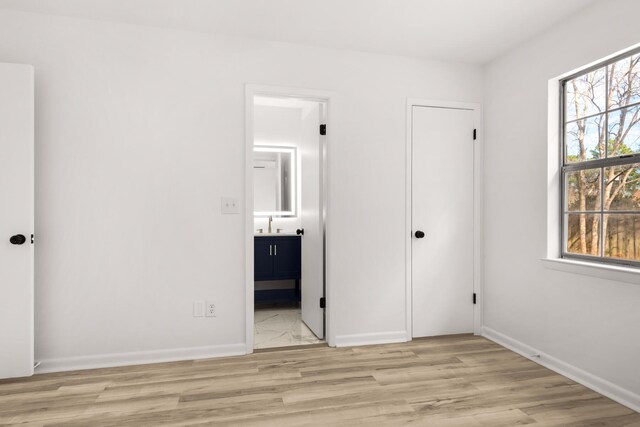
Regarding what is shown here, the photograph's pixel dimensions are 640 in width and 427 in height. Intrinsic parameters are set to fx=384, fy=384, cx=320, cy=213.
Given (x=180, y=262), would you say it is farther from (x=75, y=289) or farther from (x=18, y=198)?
(x=18, y=198)

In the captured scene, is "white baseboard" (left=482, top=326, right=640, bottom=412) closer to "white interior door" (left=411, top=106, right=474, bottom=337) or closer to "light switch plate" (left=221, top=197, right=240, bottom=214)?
"white interior door" (left=411, top=106, right=474, bottom=337)

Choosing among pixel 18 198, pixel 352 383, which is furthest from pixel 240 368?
pixel 18 198

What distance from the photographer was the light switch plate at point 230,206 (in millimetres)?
2969

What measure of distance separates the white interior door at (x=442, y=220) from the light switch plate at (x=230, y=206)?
1.51m

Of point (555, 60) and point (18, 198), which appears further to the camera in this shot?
point (555, 60)

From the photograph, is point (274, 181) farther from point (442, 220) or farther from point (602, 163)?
point (602, 163)

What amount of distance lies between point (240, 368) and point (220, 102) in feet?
6.50

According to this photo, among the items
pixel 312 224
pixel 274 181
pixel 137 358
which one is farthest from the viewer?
pixel 274 181

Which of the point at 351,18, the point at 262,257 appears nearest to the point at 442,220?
the point at 351,18

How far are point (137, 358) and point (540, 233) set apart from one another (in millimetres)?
3129

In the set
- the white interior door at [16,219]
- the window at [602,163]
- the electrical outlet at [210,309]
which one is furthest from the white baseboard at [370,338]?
the white interior door at [16,219]

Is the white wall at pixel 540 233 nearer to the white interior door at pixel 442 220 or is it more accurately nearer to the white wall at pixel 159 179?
the white interior door at pixel 442 220

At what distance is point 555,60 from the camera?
2.76 metres

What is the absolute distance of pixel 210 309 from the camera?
9.67 feet
